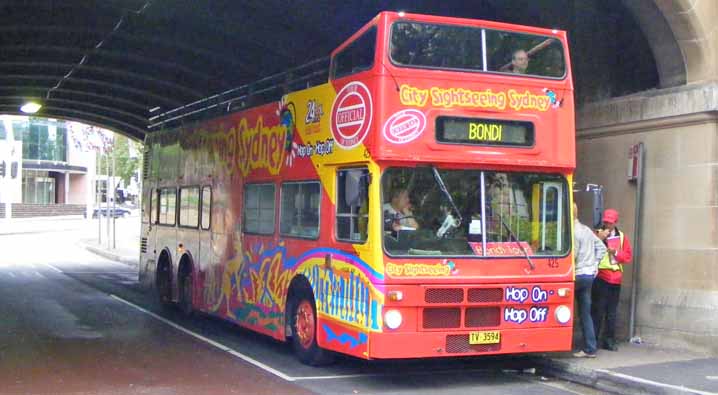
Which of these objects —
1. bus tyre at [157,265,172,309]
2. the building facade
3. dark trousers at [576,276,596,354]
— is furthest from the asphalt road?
the building facade

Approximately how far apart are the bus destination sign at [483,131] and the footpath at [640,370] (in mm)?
2667

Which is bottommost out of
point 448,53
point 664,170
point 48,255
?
point 48,255

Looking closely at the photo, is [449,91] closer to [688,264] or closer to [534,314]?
[534,314]

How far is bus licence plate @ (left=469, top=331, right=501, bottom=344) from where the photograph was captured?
30.2ft

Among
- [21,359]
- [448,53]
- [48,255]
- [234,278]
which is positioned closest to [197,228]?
[234,278]

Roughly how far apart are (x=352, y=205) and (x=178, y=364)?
3128 mm

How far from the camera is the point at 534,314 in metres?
9.50

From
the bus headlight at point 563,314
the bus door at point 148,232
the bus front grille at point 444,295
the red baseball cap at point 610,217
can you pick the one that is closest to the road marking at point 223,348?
the bus door at point 148,232

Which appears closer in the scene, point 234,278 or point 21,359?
point 21,359

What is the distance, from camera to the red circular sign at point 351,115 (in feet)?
30.2

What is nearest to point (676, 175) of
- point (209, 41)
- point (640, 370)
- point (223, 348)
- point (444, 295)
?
point (640, 370)

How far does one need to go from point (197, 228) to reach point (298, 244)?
4691mm

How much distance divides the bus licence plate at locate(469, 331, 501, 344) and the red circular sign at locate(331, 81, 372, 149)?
236cm

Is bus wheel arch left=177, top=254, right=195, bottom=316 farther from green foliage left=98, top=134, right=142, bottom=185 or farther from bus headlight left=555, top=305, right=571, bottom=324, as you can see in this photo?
green foliage left=98, top=134, right=142, bottom=185
